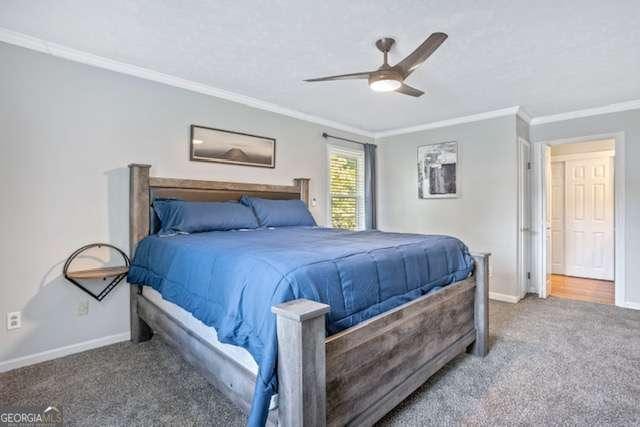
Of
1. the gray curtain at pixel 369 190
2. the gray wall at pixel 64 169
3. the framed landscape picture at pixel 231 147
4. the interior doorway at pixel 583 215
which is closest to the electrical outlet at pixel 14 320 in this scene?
the gray wall at pixel 64 169

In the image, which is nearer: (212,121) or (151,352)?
(151,352)

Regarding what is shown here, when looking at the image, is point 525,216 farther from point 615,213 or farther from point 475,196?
point 615,213

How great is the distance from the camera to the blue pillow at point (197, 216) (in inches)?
112

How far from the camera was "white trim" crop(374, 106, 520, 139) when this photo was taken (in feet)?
13.2

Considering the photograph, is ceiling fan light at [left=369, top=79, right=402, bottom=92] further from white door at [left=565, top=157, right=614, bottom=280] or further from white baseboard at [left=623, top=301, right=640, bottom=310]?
white door at [left=565, top=157, right=614, bottom=280]

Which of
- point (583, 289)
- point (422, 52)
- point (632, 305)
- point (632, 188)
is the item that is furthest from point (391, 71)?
point (583, 289)

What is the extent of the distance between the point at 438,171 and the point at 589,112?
1.77 metres

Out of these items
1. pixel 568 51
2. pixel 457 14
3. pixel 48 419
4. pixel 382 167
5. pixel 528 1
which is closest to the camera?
pixel 48 419

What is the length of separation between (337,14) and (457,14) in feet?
2.37

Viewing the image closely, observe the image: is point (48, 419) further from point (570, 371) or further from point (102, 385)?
point (570, 371)

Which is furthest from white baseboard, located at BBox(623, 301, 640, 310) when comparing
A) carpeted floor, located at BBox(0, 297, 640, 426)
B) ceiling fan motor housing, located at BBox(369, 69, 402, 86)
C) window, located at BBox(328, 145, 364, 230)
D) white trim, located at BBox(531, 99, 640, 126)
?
ceiling fan motor housing, located at BBox(369, 69, 402, 86)

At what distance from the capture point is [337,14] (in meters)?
2.09

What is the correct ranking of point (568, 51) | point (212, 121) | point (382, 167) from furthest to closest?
point (382, 167), point (212, 121), point (568, 51)

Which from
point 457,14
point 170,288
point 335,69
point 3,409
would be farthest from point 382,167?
point 3,409
